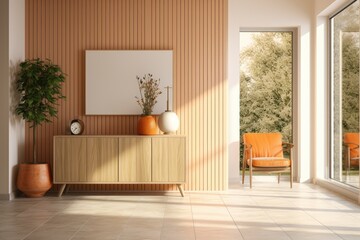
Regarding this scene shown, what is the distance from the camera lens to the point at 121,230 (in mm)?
5094

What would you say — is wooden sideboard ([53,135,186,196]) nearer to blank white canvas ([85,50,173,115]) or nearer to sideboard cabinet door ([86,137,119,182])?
sideboard cabinet door ([86,137,119,182])

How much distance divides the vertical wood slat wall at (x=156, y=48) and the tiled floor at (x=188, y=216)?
616 millimetres

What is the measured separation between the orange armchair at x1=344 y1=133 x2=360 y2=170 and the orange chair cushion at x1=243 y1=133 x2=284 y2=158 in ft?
3.90

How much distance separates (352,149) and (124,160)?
9.86 ft

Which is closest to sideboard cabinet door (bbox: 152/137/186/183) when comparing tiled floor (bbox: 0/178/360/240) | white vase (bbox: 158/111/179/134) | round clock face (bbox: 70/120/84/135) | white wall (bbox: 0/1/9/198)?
white vase (bbox: 158/111/179/134)

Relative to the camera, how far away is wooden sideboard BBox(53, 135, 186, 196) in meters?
7.16

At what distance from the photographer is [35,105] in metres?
7.06

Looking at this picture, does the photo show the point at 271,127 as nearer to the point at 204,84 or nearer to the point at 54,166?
the point at 204,84

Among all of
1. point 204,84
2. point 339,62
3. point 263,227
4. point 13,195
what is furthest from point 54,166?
point 339,62

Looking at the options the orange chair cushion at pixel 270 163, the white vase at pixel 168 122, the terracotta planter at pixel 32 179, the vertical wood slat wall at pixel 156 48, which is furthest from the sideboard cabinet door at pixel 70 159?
the orange chair cushion at pixel 270 163

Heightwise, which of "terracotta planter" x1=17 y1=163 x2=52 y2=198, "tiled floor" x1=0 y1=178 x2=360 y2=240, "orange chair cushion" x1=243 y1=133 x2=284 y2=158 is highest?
"orange chair cushion" x1=243 y1=133 x2=284 y2=158

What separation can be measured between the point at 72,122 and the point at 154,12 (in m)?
1.91

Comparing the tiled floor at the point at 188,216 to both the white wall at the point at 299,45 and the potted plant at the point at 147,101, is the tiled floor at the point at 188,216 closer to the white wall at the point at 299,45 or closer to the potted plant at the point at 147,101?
the potted plant at the point at 147,101

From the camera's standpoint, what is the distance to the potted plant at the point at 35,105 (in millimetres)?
7000
